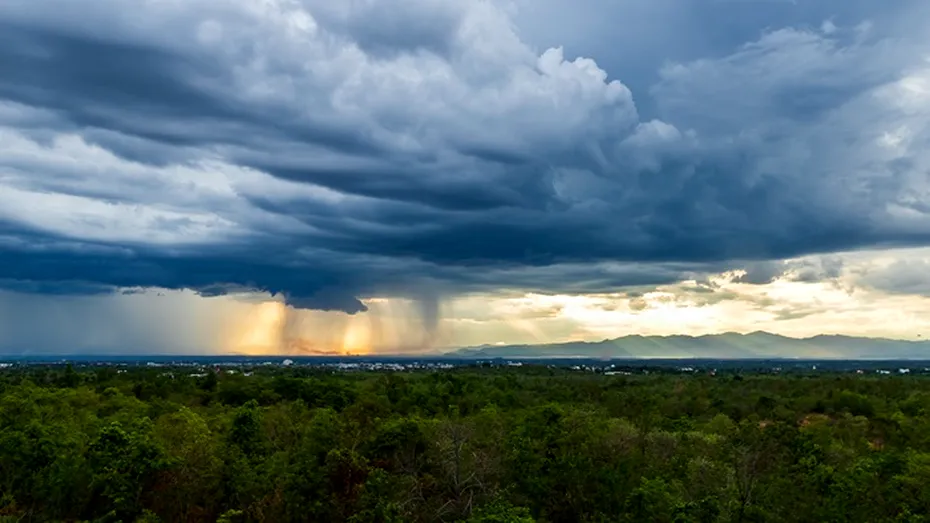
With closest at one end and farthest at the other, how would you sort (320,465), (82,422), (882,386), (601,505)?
1. (601,505)
2. (320,465)
3. (82,422)
4. (882,386)

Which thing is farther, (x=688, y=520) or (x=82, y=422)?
(x=82, y=422)

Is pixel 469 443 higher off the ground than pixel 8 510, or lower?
higher

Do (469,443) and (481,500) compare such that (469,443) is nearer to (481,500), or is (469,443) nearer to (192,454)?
(481,500)

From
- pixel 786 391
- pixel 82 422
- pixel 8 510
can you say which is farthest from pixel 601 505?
pixel 786 391

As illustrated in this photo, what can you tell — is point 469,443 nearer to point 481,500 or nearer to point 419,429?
point 419,429

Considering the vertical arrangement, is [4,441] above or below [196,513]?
above

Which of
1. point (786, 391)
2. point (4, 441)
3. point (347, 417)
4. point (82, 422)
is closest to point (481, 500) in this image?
point (347, 417)

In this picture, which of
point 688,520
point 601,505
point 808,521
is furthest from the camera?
point 601,505

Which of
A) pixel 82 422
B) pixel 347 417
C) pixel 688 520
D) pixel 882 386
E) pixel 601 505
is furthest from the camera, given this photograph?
pixel 882 386

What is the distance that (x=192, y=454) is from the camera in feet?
135

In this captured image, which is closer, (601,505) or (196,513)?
(601,505)

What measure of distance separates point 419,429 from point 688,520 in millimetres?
15413

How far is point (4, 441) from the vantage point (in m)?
44.3

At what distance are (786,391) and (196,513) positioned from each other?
114 metres
